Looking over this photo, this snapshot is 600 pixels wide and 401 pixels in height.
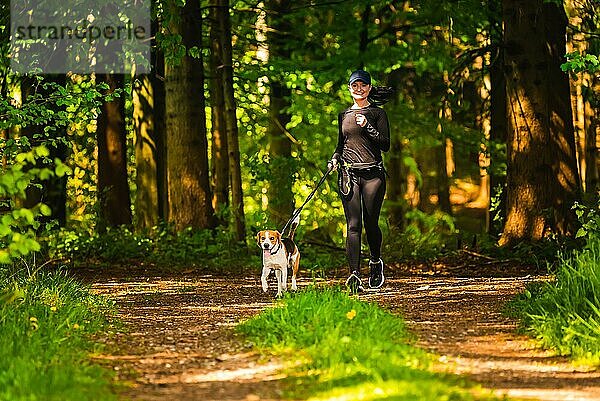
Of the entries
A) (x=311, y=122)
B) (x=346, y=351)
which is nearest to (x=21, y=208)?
(x=346, y=351)

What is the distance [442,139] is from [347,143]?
45.2 feet

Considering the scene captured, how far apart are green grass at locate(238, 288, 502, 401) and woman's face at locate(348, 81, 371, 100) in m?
2.86

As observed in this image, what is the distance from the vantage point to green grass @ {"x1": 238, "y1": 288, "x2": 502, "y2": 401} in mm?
6094

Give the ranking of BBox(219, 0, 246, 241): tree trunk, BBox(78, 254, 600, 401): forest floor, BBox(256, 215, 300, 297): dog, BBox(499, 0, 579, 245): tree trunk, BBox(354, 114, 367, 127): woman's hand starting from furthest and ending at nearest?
1. BBox(219, 0, 246, 241): tree trunk
2. BBox(499, 0, 579, 245): tree trunk
3. BBox(354, 114, 367, 127): woman's hand
4. BBox(256, 215, 300, 297): dog
5. BBox(78, 254, 600, 401): forest floor

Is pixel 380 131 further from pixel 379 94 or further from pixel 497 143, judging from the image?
pixel 497 143

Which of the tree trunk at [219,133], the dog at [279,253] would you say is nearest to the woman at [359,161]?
the dog at [279,253]

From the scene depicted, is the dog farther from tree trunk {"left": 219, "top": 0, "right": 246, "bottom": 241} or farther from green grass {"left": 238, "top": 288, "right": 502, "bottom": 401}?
tree trunk {"left": 219, "top": 0, "right": 246, "bottom": 241}

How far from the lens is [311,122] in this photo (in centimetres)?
2481

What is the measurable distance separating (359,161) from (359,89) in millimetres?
760

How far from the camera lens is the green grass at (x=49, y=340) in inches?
242

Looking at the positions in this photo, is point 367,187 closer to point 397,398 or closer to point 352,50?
point 397,398

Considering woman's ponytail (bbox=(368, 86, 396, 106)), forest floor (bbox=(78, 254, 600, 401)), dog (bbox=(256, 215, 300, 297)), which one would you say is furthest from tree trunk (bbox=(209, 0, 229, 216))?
dog (bbox=(256, 215, 300, 297))

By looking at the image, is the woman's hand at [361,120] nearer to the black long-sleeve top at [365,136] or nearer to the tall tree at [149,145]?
the black long-sleeve top at [365,136]

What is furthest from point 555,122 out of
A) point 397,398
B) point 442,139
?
point 397,398
